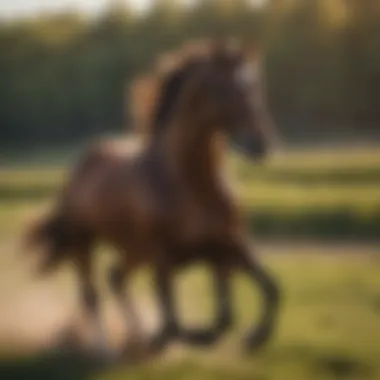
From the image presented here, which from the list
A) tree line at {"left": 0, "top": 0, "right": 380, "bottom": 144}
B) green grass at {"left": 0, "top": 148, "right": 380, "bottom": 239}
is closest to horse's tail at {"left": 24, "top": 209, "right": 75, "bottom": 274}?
tree line at {"left": 0, "top": 0, "right": 380, "bottom": 144}

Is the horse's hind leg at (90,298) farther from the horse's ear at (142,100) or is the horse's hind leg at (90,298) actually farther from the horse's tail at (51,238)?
the horse's ear at (142,100)

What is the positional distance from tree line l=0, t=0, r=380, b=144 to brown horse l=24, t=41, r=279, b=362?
1.5 inches

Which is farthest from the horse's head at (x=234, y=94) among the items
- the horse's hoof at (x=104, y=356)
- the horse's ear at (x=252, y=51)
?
the horse's hoof at (x=104, y=356)

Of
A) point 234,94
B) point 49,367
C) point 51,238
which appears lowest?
point 49,367

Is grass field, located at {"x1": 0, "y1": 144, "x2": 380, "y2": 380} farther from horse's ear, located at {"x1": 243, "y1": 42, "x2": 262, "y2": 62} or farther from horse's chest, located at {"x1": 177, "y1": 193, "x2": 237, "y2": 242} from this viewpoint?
horse's ear, located at {"x1": 243, "y1": 42, "x2": 262, "y2": 62}

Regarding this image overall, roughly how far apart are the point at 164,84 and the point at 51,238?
0.28m

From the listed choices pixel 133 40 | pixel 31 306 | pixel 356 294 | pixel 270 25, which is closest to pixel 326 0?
pixel 270 25

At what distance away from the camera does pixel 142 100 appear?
1129 millimetres

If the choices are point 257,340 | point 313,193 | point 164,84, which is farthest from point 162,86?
point 257,340

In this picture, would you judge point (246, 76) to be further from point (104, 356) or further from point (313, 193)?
point (104, 356)

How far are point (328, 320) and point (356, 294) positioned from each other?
2.1 inches

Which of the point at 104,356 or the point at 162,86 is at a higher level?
the point at 162,86

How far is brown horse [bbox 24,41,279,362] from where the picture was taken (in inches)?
43.3

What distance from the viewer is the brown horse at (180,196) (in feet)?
3.61
